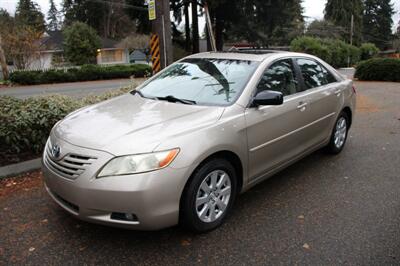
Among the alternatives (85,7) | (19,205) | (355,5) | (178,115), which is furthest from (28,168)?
(355,5)

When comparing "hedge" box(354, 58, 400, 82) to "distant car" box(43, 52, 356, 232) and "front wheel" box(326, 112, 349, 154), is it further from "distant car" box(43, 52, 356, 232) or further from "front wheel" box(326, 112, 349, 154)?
"distant car" box(43, 52, 356, 232)

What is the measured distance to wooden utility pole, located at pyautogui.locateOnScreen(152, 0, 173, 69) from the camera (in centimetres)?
802

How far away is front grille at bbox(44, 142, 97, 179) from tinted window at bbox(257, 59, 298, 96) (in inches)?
75.6

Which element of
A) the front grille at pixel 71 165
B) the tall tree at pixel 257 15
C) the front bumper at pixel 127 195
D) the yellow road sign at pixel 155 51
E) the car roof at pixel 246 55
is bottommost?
the front bumper at pixel 127 195

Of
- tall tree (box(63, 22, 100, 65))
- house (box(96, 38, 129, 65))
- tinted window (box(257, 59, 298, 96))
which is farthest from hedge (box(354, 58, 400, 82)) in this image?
house (box(96, 38, 129, 65))

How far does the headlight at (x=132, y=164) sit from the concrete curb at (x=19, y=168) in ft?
8.48

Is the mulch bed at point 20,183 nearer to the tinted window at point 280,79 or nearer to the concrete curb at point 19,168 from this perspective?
the concrete curb at point 19,168

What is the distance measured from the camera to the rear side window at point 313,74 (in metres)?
4.75

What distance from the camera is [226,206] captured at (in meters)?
3.47

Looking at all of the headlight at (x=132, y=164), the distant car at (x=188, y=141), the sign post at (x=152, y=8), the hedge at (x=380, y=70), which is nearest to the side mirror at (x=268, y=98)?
the distant car at (x=188, y=141)

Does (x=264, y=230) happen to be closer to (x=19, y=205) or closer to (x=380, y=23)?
(x=19, y=205)

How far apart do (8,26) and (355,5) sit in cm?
5349

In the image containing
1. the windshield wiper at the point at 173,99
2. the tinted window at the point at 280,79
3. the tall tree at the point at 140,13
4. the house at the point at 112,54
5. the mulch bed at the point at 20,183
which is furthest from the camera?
the house at the point at 112,54

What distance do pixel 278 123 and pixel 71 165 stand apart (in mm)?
2163
